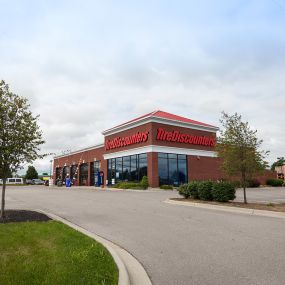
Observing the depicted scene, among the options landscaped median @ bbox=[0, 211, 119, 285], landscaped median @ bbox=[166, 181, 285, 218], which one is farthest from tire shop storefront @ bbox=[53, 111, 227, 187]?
landscaped median @ bbox=[0, 211, 119, 285]

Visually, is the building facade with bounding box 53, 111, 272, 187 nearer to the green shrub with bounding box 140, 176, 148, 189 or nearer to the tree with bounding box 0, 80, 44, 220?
the green shrub with bounding box 140, 176, 148, 189

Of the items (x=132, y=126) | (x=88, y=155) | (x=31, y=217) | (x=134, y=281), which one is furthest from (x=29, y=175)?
(x=134, y=281)

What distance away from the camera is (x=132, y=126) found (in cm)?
4481

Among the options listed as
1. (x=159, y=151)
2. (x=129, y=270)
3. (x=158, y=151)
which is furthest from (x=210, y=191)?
(x=159, y=151)

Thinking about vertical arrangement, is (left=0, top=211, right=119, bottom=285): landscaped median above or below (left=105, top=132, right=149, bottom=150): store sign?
below

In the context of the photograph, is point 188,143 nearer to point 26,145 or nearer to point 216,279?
point 26,145

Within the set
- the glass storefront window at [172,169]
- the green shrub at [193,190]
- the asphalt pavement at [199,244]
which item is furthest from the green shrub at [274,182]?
the asphalt pavement at [199,244]

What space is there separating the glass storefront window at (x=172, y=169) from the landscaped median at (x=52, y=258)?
3124 centimetres

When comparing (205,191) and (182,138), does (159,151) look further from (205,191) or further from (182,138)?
(205,191)

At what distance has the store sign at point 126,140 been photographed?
1666 inches

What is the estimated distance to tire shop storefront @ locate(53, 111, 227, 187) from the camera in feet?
135

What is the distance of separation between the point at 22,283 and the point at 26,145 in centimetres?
860

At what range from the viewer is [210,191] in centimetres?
2002

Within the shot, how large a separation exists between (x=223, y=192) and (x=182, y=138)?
2492cm
